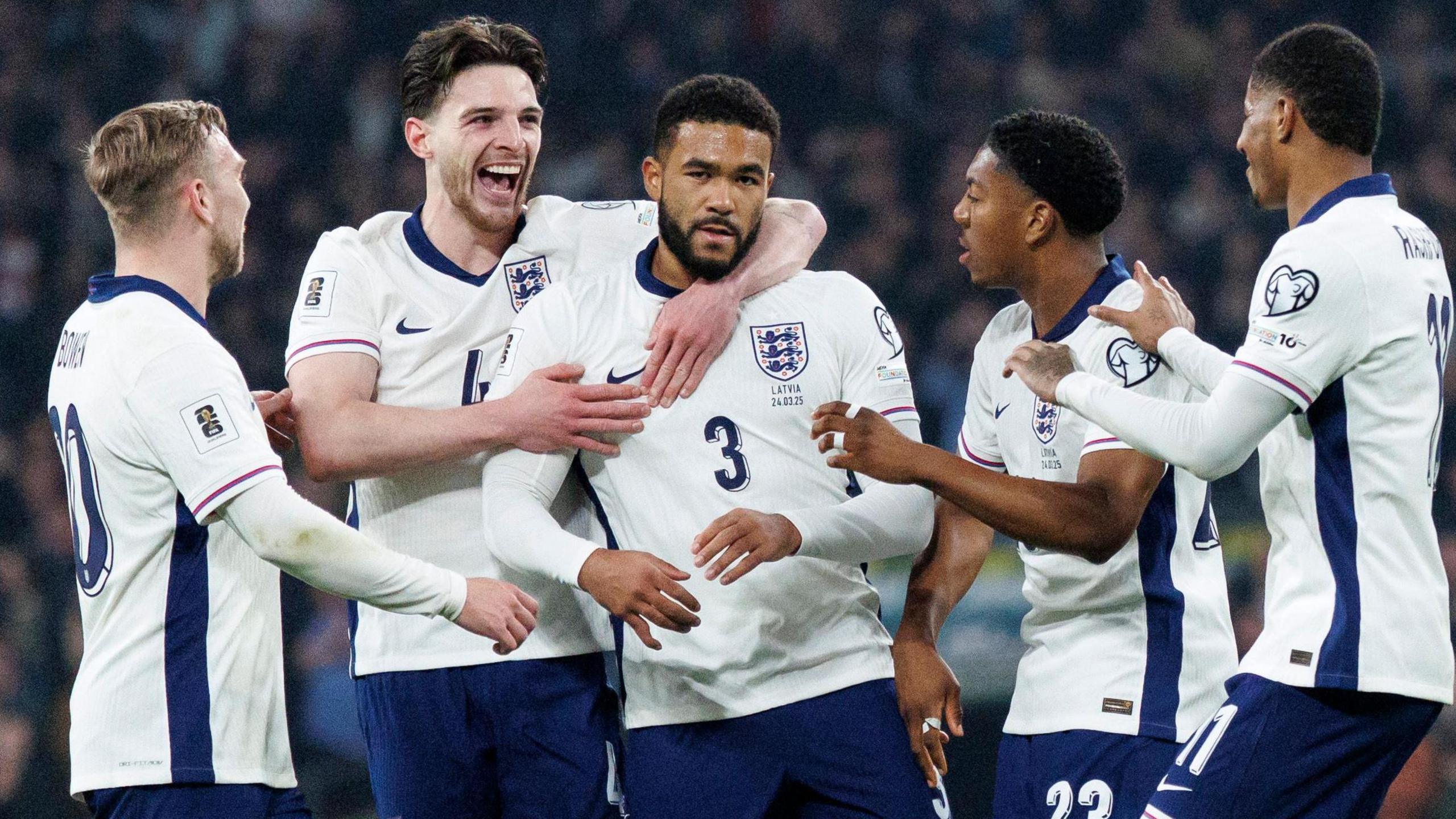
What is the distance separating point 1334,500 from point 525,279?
2.18 meters

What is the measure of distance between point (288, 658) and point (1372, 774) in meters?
6.20

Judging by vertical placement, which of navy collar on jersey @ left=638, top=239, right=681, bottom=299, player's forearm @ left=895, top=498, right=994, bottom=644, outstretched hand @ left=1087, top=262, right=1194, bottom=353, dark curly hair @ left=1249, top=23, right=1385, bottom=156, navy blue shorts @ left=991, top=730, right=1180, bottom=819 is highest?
dark curly hair @ left=1249, top=23, right=1385, bottom=156

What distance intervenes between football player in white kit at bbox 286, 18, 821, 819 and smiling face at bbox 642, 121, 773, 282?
10cm

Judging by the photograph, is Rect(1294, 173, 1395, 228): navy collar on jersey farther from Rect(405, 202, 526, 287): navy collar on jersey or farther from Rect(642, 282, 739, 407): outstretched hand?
Rect(405, 202, 526, 287): navy collar on jersey

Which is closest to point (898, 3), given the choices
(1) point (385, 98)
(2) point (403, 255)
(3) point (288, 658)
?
(1) point (385, 98)

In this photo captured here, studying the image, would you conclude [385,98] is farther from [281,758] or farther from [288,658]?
[281,758]

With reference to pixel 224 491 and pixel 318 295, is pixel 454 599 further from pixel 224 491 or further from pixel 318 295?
pixel 318 295

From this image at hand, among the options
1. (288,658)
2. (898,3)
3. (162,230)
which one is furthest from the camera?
(898,3)

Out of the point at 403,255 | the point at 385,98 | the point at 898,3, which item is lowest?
the point at 403,255

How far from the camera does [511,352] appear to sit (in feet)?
13.1

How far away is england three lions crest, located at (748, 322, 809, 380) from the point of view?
391cm

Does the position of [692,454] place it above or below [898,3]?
below

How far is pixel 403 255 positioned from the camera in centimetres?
434

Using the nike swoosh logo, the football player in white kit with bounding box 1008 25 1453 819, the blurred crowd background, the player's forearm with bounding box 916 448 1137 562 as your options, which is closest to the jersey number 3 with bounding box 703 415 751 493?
the nike swoosh logo
